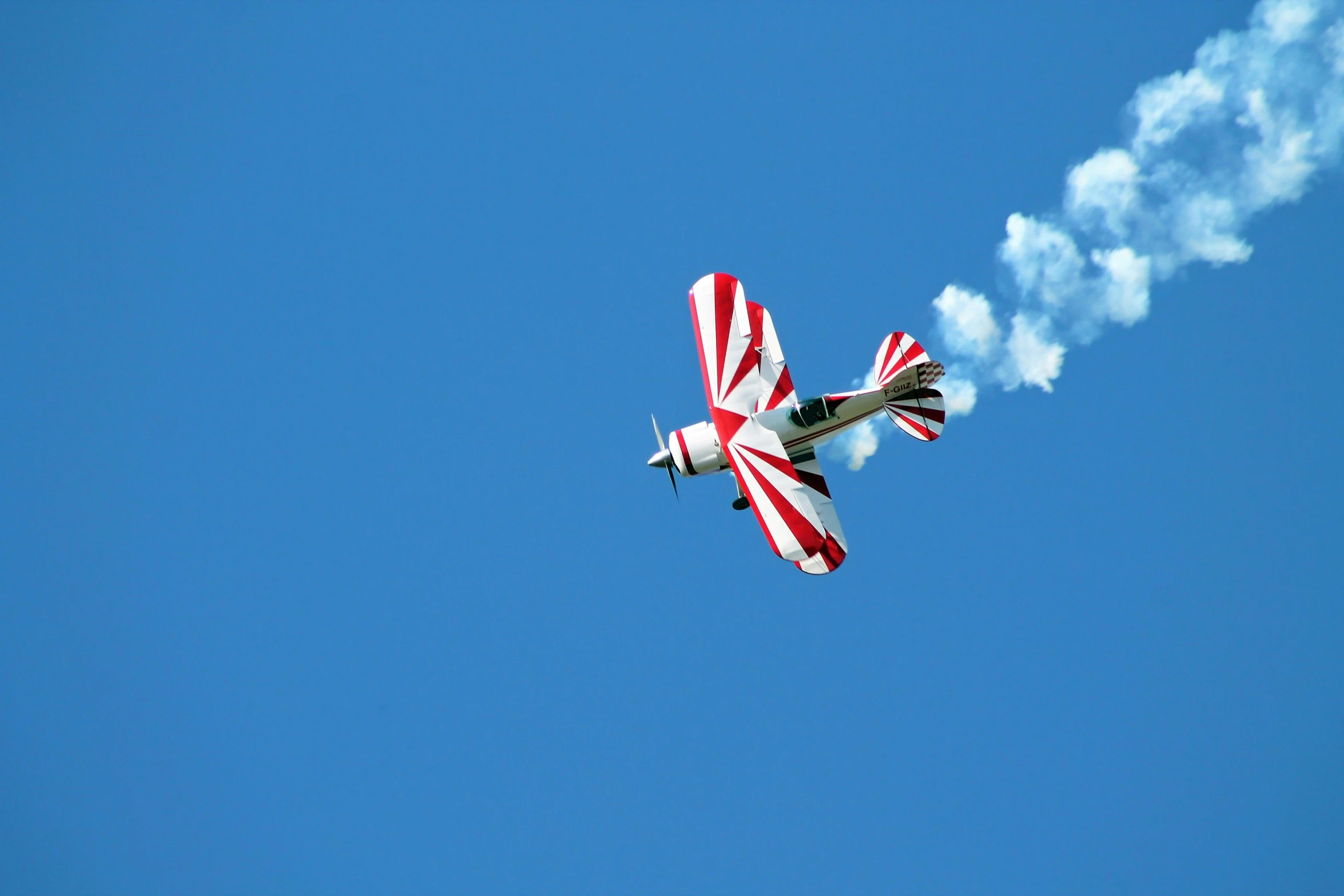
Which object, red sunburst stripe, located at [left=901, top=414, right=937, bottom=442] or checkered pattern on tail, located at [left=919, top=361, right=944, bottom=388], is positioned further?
red sunburst stripe, located at [left=901, top=414, right=937, bottom=442]

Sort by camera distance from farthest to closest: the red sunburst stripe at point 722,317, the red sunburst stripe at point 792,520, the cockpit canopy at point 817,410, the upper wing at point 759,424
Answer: the red sunburst stripe at point 722,317, the cockpit canopy at point 817,410, the upper wing at point 759,424, the red sunburst stripe at point 792,520

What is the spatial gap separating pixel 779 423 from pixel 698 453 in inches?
71.5

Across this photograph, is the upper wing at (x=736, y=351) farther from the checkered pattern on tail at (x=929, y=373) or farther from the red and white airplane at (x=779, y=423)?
the checkered pattern on tail at (x=929, y=373)

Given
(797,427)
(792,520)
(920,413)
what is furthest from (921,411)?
(792,520)

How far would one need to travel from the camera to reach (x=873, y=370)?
21.7 metres

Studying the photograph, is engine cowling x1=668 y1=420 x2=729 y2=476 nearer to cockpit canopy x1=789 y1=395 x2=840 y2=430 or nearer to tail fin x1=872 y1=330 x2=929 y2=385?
cockpit canopy x1=789 y1=395 x2=840 y2=430

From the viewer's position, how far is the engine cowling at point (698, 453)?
21453mm

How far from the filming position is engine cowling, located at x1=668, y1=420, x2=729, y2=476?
21.5 metres

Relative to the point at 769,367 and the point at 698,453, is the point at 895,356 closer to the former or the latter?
the point at 769,367

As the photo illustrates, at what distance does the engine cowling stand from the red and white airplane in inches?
0.8

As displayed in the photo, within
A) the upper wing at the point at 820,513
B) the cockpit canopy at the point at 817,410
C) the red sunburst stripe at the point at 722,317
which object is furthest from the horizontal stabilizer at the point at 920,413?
the red sunburst stripe at the point at 722,317

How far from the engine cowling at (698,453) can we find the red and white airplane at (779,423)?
20 mm

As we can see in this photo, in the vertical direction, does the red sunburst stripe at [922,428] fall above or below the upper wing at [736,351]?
Answer: below

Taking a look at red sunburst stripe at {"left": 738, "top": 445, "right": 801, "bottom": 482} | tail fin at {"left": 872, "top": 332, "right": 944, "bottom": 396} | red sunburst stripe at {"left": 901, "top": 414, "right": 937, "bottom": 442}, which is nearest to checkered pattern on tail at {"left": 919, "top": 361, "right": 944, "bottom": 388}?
tail fin at {"left": 872, "top": 332, "right": 944, "bottom": 396}
